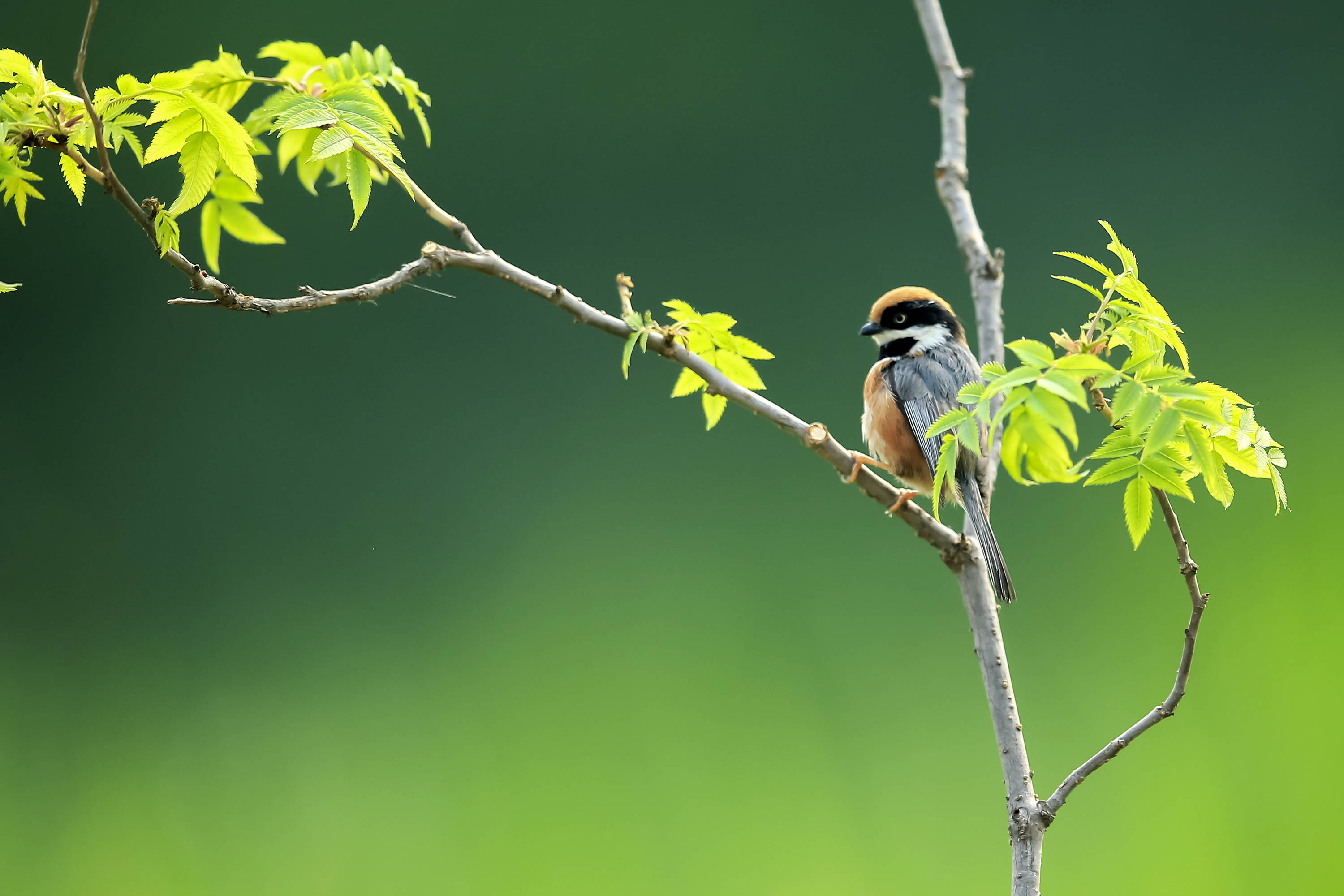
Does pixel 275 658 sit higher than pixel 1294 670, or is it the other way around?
pixel 1294 670

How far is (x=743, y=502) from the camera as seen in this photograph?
304 cm

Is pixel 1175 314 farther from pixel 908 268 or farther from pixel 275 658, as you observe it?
pixel 275 658

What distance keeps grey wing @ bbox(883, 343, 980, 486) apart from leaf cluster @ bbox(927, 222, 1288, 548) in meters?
0.65

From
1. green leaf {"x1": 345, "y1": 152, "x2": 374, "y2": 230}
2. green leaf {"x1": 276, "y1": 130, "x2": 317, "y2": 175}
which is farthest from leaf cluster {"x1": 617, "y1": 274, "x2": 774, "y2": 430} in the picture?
green leaf {"x1": 276, "y1": 130, "x2": 317, "y2": 175}

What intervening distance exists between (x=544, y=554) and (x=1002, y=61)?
2.19 metres

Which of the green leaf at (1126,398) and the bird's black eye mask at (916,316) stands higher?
the bird's black eye mask at (916,316)

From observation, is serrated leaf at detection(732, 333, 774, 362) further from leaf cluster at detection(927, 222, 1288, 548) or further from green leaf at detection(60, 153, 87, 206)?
green leaf at detection(60, 153, 87, 206)

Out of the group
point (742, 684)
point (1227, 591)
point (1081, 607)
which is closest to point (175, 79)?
point (742, 684)

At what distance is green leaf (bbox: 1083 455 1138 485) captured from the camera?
0.94m

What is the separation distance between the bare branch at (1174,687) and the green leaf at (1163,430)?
18 centimetres

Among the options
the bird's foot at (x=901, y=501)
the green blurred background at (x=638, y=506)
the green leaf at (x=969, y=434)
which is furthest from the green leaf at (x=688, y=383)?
the green blurred background at (x=638, y=506)

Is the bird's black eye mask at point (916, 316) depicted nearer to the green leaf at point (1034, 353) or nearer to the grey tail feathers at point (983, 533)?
the grey tail feathers at point (983, 533)

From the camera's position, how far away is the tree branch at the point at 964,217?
1489 mm

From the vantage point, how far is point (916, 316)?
1926mm
